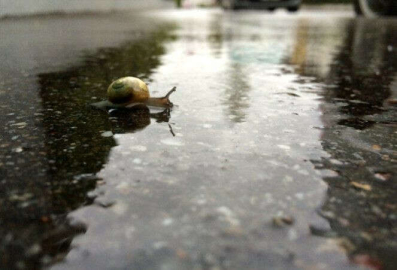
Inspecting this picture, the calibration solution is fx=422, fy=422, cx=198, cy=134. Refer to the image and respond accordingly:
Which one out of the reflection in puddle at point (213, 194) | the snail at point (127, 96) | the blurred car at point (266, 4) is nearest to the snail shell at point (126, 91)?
the snail at point (127, 96)

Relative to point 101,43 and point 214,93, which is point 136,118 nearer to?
point 214,93

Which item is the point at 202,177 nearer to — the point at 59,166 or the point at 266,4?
the point at 59,166

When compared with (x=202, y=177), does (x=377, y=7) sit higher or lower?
higher

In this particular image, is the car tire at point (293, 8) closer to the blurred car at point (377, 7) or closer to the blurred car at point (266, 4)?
the blurred car at point (266, 4)

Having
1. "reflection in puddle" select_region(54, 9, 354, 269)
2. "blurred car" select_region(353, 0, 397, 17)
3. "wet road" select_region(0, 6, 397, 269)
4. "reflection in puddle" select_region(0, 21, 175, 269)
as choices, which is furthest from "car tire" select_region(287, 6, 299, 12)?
"reflection in puddle" select_region(54, 9, 354, 269)

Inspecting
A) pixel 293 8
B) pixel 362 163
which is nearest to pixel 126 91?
pixel 362 163

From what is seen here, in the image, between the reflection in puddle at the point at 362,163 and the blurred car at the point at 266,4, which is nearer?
the reflection in puddle at the point at 362,163

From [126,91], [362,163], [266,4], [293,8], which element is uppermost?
[266,4]
